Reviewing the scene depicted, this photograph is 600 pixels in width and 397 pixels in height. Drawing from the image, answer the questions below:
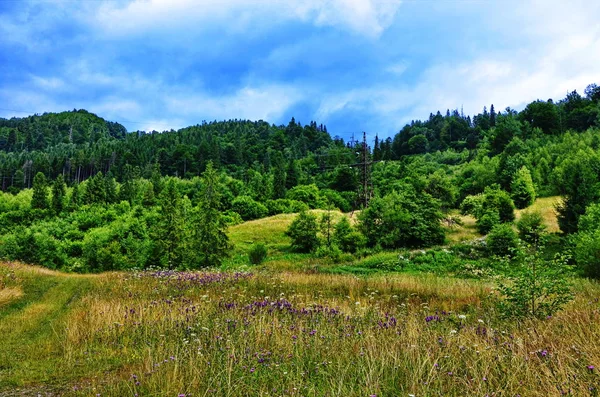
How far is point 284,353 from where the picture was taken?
4.95 metres

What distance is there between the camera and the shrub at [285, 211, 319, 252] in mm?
34219

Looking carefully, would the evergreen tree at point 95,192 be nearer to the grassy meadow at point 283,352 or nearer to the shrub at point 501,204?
the shrub at point 501,204

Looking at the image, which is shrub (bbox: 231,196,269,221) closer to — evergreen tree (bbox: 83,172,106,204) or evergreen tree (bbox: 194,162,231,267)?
evergreen tree (bbox: 83,172,106,204)

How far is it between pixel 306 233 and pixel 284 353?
95.8 ft

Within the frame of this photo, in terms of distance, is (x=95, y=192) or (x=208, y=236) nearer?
(x=208, y=236)

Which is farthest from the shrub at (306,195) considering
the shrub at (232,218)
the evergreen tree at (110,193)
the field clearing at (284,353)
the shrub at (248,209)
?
the field clearing at (284,353)

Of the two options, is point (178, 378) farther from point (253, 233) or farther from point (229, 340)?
point (253, 233)

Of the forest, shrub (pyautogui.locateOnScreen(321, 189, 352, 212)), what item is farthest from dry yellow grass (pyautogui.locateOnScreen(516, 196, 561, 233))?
shrub (pyautogui.locateOnScreen(321, 189, 352, 212))

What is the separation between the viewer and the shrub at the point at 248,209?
62062 millimetres

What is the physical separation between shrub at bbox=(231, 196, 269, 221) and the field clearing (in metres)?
53.1

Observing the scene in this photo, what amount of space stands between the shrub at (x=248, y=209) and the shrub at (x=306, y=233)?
2778 cm

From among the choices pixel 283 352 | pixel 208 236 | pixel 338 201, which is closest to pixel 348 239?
pixel 208 236

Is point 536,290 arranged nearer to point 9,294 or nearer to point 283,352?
point 283,352

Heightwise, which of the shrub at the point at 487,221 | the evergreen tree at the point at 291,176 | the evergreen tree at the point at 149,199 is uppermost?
the evergreen tree at the point at 291,176
